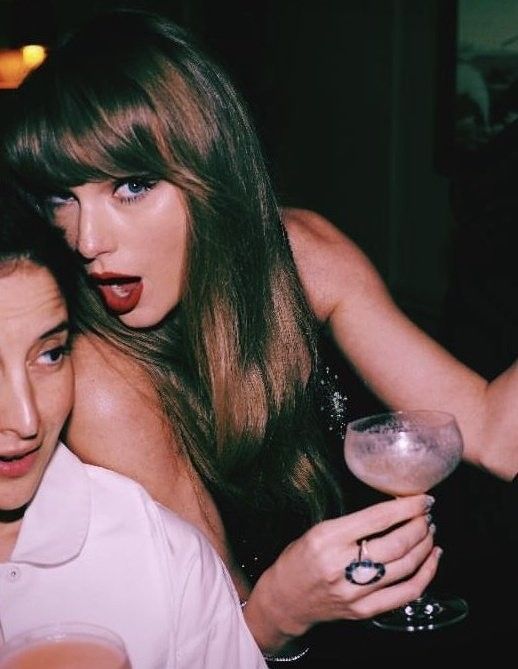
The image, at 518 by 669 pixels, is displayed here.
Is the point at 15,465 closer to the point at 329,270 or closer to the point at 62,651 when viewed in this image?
the point at 62,651

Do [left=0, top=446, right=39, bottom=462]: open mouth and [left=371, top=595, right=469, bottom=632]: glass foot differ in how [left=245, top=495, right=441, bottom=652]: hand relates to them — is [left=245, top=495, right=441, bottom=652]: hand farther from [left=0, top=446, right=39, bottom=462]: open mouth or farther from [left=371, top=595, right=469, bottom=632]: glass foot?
[left=0, top=446, right=39, bottom=462]: open mouth

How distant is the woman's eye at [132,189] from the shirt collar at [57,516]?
624 millimetres

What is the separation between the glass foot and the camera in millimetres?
1771

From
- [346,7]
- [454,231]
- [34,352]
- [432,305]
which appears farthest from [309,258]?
[346,7]

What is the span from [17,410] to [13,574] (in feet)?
1.08

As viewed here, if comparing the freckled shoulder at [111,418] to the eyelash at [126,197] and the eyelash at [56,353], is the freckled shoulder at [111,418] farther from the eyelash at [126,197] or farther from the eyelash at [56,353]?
the eyelash at [56,353]

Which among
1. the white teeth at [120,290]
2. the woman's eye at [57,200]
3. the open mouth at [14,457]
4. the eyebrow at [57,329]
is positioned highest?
the woman's eye at [57,200]

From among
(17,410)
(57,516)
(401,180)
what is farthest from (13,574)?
(401,180)

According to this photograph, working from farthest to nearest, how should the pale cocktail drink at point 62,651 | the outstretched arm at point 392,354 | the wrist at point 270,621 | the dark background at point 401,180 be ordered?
the outstretched arm at point 392,354, the dark background at point 401,180, the wrist at point 270,621, the pale cocktail drink at point 62,651

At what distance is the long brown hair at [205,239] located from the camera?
1.93 m

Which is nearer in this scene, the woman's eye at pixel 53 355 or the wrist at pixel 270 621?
the woman's eye at pixel 53 355

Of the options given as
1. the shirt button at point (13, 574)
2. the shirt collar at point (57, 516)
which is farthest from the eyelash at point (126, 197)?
the shirt button at point (13, 574)

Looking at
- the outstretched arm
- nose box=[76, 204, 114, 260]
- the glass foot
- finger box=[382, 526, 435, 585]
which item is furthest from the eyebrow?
the outstretched arm

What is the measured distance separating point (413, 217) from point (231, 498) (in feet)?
15.1
